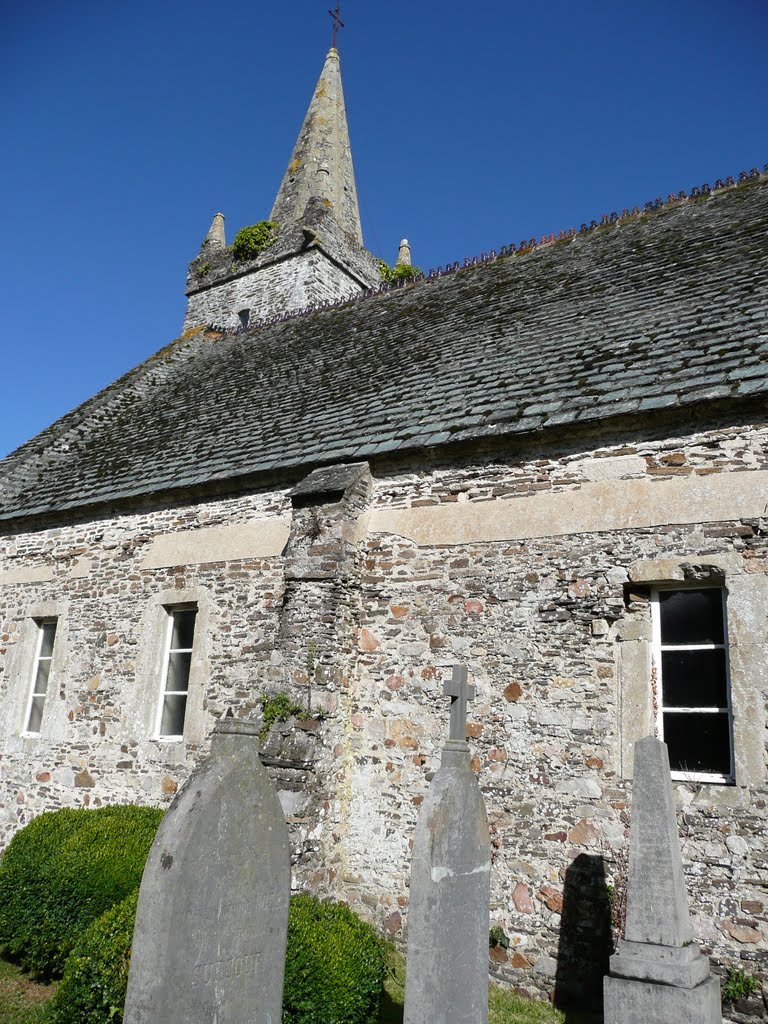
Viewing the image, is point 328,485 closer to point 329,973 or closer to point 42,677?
point 329,973

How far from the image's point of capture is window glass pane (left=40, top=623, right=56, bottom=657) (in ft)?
39.5

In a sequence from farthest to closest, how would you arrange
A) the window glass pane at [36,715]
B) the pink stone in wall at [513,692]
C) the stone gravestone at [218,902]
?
the window glass pane at [36,715] → the pink stone in wall at [513,692] → the stone gravestone at [218,902]

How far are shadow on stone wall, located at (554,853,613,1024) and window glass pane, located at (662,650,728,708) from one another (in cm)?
151

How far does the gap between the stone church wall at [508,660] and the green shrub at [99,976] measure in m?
1.91

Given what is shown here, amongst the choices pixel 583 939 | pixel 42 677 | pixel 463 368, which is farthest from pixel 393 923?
pixel 42 677

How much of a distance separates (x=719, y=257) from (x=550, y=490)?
4270 millimetres

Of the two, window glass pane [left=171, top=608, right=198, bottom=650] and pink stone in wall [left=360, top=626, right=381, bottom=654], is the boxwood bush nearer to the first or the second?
pink stone in wall [left=360, top=626, right=381, bottom=654]

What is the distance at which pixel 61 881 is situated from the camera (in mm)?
6977

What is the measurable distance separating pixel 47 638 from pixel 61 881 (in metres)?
5.83

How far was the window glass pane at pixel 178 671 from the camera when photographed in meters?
10.1

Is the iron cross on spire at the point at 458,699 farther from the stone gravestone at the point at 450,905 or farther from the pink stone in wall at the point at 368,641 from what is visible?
the pink stone in wall at the point at 368,641

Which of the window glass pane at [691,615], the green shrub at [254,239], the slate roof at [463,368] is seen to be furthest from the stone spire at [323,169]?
the window glass pane at [691,615]

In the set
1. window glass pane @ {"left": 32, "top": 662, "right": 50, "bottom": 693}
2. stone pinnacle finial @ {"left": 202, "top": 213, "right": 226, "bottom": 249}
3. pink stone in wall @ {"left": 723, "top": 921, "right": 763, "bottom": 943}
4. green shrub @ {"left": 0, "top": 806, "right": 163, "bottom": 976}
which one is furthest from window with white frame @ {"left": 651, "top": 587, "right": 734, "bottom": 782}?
stone pinnacle finial @ {"left": 202, "top": 213, "right": 226, "bottom": 249}

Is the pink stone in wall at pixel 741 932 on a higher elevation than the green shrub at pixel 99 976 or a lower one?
higher
